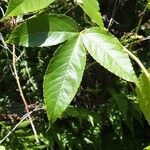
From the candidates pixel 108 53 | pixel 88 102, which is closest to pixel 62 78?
pixel 108 53

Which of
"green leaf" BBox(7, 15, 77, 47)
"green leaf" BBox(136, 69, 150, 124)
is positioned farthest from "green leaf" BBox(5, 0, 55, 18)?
"green leaf" BBox(136, 69, 150, 124)

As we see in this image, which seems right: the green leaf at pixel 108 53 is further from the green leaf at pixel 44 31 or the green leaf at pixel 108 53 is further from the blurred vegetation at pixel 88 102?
the blurred vegetation at pixel 88 102

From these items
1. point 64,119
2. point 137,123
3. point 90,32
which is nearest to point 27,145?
point 64,119

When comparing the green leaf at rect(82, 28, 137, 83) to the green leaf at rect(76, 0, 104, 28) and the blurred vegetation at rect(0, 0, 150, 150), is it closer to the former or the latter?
the green leaf at rect(76, 0, 104, 28)

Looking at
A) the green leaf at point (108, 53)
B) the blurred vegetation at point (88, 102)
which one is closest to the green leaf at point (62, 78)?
the green leaf at point (108, 53)

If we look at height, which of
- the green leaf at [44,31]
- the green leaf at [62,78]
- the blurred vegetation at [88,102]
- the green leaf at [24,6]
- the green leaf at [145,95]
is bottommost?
the blurred vegetation at [88,102]

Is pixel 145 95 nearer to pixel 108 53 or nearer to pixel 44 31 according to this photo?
pixel 108 53
